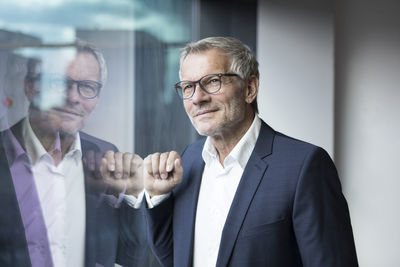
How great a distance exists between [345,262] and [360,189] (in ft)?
7.23

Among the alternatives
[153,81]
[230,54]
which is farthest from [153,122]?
[230,54]

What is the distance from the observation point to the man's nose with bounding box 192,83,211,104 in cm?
163

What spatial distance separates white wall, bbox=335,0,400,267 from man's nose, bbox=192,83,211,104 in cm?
219

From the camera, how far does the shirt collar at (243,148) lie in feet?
5.50

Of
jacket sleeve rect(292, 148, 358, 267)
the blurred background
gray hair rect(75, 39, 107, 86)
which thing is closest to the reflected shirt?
gray hair rect(75, 39, 107, 86)

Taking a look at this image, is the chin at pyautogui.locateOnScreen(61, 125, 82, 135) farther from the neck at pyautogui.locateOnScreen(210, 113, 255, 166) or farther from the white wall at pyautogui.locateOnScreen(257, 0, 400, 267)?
the white wall at pyautogui.locateOnScreen(257, 0, 400, 267)

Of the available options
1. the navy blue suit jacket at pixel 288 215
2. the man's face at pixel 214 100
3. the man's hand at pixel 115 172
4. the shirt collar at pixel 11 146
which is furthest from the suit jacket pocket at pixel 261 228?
the shirt collar at pixel 11 146

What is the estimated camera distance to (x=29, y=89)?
3.58 ft

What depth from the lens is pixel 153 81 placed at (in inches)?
88.5

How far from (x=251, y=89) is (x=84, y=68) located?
2.03ft

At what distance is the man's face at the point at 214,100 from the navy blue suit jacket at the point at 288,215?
0.44ft

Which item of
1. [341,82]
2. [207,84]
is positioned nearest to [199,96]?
[207,84]

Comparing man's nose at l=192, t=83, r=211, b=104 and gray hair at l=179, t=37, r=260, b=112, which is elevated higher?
gray hair at l=179, t=37, r=260, b=112

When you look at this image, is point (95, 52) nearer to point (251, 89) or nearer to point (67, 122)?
point (67, 122)
